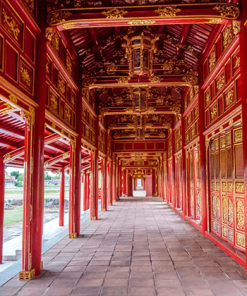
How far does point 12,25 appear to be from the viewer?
3637mm

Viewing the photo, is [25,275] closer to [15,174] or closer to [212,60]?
[212,60]

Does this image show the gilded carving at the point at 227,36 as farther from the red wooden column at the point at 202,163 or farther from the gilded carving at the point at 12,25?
the gilded carving at the point at 12,25

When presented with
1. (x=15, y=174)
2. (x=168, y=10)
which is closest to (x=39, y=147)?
(x=168, y=10)

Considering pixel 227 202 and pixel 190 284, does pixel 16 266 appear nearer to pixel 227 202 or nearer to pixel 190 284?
pixel 190 284

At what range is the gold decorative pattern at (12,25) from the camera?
3439 millimetres

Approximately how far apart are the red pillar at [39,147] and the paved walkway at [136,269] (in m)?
0.47

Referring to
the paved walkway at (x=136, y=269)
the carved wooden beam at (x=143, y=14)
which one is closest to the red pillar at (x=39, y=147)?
the carved wooden beam at (x=143, y=14)

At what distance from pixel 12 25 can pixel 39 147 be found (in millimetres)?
1807

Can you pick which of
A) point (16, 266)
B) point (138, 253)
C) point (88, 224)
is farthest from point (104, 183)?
point (16, 266)

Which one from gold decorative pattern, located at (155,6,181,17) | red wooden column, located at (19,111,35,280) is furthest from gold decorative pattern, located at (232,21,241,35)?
red wooden column, located at (19,111,35,280)

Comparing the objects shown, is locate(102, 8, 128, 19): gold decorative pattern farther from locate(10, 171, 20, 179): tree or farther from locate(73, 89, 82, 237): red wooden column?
locate(10, 171, 20, 179): tree

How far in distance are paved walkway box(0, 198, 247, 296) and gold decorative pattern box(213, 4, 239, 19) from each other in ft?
13.7

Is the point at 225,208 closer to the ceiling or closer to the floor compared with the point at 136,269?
closer to the ceiling

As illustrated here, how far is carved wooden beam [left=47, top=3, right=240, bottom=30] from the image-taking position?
454 cm
